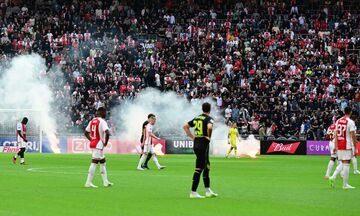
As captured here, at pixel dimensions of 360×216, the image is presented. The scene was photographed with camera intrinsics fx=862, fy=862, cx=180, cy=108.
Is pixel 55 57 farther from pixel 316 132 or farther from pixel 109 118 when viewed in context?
pixel 316 132

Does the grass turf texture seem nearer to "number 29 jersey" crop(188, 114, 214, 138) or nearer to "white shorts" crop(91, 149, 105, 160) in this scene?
"white shorts" crop(91, 149, 105, 160)

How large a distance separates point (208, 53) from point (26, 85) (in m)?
14.6

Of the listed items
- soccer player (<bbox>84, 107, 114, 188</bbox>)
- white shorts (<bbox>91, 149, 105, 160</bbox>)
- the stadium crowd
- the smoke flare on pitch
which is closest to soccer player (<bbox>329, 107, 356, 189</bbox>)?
soccer player (<bbox>84, 107, 114, 188</bbox>)

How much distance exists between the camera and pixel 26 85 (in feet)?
210

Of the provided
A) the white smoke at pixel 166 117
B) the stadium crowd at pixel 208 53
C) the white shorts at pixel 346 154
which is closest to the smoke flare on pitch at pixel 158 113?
the white smoke at pixel 166 117

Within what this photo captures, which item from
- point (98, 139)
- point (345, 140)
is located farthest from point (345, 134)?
point (98, 139)

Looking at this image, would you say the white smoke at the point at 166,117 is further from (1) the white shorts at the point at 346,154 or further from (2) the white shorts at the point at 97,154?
(2) the white shorts at the point at 97,154

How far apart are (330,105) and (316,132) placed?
2.79m

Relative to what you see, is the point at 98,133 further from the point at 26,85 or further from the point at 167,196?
the point at 26,85

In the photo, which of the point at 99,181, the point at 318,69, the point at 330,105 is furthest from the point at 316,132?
the point at 99,181

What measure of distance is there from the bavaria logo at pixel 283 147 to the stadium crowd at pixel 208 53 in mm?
1054

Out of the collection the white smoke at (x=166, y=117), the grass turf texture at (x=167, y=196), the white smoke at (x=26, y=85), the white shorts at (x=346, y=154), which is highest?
the white smoke at (x=26, y=85)

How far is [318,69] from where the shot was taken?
219 ft

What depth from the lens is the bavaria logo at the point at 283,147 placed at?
197 ft
